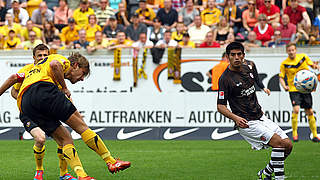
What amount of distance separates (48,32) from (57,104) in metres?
12.7

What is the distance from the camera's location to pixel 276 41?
1772cm

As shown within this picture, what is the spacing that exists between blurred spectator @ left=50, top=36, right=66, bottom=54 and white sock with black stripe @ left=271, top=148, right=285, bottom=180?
11.4m

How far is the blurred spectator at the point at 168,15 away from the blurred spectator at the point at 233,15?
1.70 metres

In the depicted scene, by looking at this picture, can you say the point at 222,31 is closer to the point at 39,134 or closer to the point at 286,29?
the point at 286,29

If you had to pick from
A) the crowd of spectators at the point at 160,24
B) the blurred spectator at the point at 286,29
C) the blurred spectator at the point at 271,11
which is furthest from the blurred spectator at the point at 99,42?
the blurred spectator at the point at 286,29

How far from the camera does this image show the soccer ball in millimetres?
13758

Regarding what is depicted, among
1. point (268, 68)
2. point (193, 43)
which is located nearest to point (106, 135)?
point (193, 43)

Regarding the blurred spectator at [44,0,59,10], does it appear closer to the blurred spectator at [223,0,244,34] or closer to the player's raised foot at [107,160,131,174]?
the blurred spectator at [223,0,244,34]

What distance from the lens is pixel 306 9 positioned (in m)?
19.5

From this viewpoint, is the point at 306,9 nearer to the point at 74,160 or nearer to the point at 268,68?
the point at 268,68

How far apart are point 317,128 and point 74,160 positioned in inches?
419

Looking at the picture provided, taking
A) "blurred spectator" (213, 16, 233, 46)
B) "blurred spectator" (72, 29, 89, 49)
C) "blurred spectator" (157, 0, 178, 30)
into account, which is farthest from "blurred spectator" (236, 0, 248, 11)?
"blurred spectator" (72, 29, 89, 49)

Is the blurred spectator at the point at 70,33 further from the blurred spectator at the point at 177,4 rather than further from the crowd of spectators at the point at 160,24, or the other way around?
the blurred spectator at the point at 177,4

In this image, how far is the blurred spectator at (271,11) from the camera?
19.2 metres
